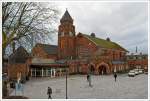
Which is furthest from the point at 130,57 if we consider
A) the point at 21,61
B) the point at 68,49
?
the point at 21,61

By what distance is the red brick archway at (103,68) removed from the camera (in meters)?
22.2

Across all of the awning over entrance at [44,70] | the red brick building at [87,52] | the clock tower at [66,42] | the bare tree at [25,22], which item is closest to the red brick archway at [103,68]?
the red brick building at [87,52]

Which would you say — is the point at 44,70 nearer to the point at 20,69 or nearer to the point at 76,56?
the point at 20,69

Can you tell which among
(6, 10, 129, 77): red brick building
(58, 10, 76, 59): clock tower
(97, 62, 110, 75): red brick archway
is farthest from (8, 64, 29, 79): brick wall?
(58, 10, 76, 59): clock tower

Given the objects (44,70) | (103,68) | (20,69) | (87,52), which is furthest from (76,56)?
(20,69)

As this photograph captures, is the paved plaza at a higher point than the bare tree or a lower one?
lower

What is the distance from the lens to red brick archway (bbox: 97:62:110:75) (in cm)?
2223

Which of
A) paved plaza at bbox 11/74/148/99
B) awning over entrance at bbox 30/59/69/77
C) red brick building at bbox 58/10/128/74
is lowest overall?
paved plaza at bbox 11/74/148/99

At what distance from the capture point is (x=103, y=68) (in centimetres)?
2244

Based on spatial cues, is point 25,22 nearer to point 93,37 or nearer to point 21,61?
point 21,61

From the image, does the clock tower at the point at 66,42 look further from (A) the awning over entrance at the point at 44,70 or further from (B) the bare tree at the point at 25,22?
(B) the bare tree at the point at 25,22

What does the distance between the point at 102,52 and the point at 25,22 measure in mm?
16566

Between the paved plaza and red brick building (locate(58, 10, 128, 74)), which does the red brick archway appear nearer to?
red brick building (locate(58, 10, 128, 74))

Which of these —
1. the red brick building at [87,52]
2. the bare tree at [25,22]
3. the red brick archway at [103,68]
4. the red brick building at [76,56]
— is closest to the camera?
the bare tree at [25,22]
